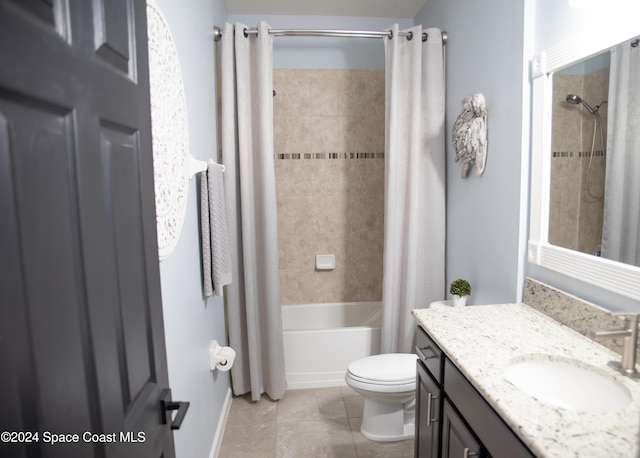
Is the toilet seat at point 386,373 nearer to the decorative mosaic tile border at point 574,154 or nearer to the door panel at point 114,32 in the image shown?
A: the decorative mosaic tile border at point 574,154

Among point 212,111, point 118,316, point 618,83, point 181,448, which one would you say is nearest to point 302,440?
point 181,448

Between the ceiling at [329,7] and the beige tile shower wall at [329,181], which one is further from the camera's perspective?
the beige tile shower wall at [329,181]

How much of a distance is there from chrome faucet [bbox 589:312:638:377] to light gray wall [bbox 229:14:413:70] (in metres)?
2.60

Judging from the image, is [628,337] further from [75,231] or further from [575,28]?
[75,231]

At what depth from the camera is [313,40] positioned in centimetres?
296

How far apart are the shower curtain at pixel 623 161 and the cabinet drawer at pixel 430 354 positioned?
684 mm

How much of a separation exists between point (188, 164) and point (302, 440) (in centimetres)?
167

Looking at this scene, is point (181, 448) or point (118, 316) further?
point (181, 448)

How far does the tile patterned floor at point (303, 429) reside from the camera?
2.01m

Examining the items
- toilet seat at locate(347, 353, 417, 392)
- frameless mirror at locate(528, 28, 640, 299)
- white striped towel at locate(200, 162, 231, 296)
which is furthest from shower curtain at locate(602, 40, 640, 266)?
white striped towel at locate(200, 162, 231, 296)

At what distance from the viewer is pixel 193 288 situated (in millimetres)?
1675

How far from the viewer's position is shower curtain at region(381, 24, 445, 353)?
237 centimetres

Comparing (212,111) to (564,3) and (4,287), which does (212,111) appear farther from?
(4,287)

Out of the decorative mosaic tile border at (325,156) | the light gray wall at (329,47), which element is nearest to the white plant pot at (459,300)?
the decorative mosaic tile border at (325,156)
